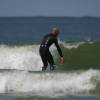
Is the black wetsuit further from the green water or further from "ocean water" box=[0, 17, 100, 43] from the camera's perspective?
"ocean water" box=[0, 17, 100, 43]

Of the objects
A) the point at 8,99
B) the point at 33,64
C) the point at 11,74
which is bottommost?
the point at 8,99

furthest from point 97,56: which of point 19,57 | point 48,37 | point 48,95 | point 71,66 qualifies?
point 48,95

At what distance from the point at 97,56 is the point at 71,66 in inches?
57.6

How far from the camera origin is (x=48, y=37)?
19203mm

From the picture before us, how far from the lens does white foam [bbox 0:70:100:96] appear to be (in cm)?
1817

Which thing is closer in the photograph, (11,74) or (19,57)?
(11,74)

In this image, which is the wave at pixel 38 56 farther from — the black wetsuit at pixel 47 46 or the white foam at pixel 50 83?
the white foam at pixel 50 83

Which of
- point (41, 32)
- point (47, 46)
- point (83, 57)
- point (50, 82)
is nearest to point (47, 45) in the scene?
point (47, 46)

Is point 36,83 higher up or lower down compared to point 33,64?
lower down

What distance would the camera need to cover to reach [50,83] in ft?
61.0

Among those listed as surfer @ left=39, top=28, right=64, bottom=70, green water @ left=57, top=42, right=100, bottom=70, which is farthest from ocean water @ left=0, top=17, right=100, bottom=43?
surfer @ left=39, top=28, right=64, bottom=70

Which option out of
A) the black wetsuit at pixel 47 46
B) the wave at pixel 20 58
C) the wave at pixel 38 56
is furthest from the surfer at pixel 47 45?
the wave at pixel 20 58

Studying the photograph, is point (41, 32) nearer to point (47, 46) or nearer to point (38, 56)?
point (38, 56)

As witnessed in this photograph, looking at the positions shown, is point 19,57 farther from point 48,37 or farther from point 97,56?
point 48,37
